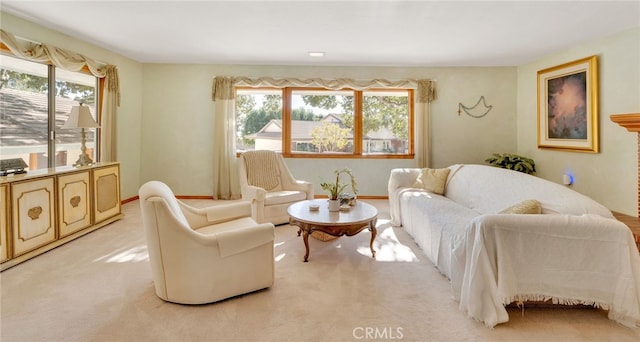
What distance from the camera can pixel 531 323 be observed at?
6.31ft

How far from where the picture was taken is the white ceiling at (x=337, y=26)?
3.08m

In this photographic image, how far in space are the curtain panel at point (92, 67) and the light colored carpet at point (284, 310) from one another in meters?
2.22

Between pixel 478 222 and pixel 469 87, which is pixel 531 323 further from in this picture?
pixel 469 87

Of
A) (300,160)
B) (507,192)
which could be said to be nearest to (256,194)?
(300,160)

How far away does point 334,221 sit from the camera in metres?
2.80

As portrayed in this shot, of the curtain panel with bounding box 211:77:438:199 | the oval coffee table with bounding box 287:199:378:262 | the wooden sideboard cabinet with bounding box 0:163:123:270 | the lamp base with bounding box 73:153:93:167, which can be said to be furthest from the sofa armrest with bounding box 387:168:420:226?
the lamp base with bounding box 73:153:93:167

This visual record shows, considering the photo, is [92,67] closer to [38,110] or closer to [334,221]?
[38,110]

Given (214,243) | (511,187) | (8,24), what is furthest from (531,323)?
(8,24)

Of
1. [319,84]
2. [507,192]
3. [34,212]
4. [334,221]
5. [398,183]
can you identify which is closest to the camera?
[334,221]

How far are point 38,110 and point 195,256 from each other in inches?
130

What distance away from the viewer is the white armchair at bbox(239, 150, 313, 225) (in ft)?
12.6

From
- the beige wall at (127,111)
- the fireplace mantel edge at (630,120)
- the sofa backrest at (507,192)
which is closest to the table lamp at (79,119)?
the beige wall at (127,111)

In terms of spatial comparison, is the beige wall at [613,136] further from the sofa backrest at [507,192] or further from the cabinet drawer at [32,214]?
the cabinet drawer at [32,214]
